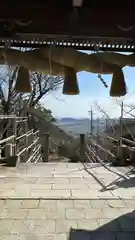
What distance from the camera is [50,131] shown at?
11031mm

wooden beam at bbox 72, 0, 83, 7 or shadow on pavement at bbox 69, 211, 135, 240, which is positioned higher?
wooden beam at bbox 72, 0, 83, 7

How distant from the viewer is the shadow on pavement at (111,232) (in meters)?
2.91

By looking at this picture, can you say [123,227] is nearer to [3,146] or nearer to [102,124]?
[3,146]

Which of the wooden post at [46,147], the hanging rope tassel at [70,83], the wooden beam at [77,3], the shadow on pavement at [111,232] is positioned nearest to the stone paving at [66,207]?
the shadow on pavement at [111,232]

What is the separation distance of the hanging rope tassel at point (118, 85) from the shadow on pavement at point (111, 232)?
1294 millimetres

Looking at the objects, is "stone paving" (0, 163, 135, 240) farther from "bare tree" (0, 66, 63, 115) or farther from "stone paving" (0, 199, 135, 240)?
"bare tree" (0, 66, 63, 115)

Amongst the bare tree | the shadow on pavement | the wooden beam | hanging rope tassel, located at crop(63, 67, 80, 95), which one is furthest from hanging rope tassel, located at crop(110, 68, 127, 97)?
the bare tree

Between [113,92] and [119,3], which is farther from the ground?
[119,3]

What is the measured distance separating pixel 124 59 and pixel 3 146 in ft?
15.2

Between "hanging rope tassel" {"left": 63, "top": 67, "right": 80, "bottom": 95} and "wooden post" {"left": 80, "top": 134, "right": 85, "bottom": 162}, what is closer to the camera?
"hanging rope tassel" {"left": 63, "top": 67, "right": 80, "bottom": 95}

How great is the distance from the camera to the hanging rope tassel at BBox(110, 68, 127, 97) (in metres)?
2.44

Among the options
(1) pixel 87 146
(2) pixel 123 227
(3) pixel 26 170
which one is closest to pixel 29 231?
(2) pixel 123 227

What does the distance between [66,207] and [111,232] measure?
757 millimetres

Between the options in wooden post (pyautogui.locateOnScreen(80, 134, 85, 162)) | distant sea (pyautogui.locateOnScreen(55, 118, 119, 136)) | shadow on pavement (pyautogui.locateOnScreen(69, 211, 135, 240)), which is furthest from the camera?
distant sea (pyautogui.locateOnScreen(55, 118, 119, 136))
